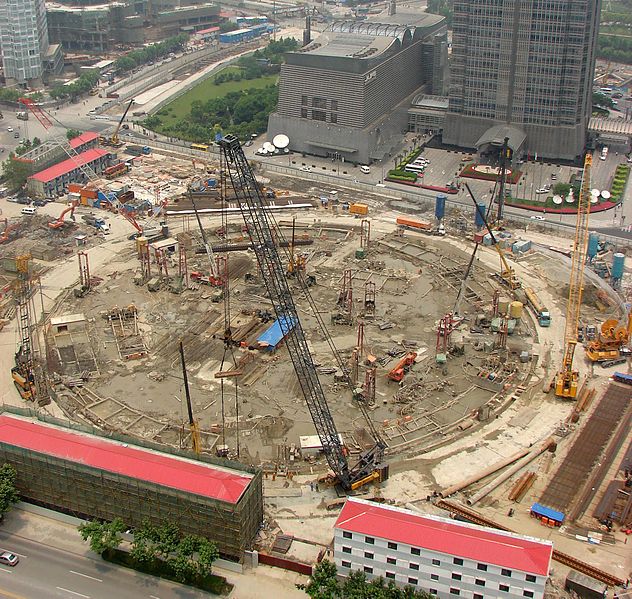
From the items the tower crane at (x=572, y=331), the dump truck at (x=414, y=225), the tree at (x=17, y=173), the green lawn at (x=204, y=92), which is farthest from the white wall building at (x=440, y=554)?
the green lawn at (x=204, y=92)

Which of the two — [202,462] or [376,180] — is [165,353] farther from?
[376,180]

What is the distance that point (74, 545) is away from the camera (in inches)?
2266

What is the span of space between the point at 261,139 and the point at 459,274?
55.7m

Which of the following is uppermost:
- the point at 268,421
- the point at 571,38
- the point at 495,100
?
the point at 571,38

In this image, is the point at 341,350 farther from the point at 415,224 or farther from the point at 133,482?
the point at 415,224

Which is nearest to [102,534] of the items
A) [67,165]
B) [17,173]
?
[17,173]

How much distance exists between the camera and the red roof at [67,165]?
389ft

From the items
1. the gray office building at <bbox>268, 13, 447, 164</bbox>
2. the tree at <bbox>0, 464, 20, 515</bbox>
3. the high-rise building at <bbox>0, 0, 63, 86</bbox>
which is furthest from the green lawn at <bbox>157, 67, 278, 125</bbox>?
the tree at <bbox>0, 464, 20, 515</bbox>

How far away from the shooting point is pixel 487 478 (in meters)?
64.2

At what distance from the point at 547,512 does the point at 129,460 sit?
2810 centimetres

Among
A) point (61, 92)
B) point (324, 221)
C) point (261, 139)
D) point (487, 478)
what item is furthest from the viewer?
point (61, 92)

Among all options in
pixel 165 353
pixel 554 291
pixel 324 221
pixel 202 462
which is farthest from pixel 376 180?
pixel 202 462

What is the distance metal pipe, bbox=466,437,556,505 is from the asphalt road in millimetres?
20152

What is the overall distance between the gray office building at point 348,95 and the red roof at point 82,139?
86.8ft
